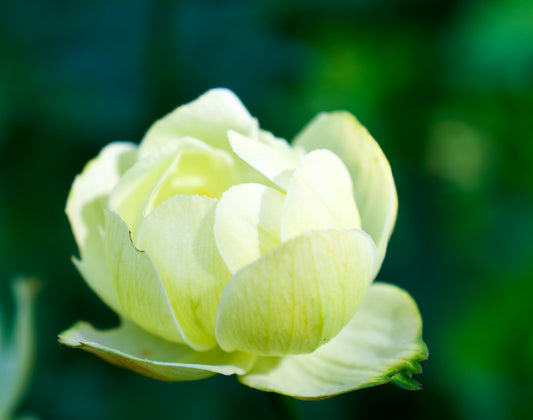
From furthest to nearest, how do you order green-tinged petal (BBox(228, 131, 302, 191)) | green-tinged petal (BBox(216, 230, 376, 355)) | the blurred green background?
the blurred green background
green-tinged petal (BBox(228, 131, 302, 191))
green-tinged petal (BBox(216, 230, 376, 355))

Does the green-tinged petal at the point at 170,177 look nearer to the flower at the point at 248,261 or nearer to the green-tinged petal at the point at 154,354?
the flower at the point at 248,261

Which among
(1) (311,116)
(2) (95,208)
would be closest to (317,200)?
(2) (95,208)

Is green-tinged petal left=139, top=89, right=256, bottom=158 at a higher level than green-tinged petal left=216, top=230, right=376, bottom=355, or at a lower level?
higher

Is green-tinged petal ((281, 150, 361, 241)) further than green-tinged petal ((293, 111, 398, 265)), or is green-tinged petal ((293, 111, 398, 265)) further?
green-tinged petal ((293, 111, 398, 265))

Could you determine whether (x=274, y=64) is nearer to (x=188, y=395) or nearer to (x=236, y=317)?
(x=188, y=395)

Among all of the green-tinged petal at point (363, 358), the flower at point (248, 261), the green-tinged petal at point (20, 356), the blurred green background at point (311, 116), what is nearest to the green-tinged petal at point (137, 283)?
the flower at point (248, 261)

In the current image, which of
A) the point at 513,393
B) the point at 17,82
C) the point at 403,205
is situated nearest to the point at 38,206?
the point at 17,82

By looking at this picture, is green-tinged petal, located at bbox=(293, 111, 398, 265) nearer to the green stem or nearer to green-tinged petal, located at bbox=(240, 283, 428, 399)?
green-tinged petal, located at bbox=(240, 283, 428, 399)

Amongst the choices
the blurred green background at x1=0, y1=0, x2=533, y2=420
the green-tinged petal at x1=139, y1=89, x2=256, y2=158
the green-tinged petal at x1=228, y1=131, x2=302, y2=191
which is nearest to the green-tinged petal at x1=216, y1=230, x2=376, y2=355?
the green-tinged petal at x1=228, y1=131, x2=302, y2=191

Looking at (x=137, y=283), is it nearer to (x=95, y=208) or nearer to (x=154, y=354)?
(x=154, y=354)
